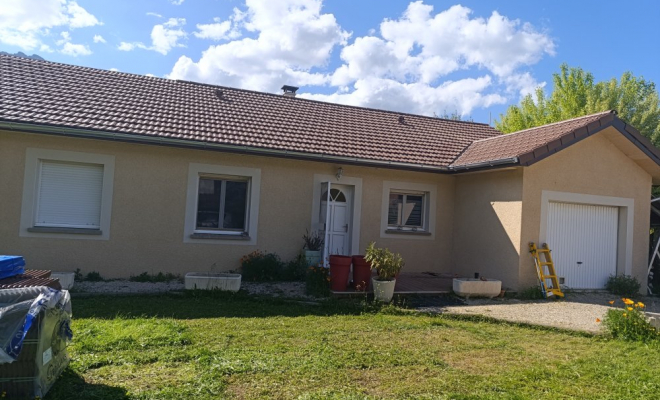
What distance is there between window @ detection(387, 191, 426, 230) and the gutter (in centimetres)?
95

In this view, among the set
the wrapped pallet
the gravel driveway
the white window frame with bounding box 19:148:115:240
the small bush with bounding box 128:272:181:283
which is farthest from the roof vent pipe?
the wrapped pallet

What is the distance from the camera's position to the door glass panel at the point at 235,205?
11789 millimetres

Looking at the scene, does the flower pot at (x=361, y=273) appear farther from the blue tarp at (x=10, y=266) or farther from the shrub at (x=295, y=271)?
the blue tarp at (x=10, y=266)

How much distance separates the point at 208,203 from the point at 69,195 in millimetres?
2965

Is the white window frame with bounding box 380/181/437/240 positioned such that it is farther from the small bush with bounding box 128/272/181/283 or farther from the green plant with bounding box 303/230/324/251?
the small bush with bounding box 128/272/181/283

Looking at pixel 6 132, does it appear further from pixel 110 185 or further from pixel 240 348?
pixel 240 348

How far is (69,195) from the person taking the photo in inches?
420

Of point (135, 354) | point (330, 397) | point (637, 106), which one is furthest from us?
point (637, 106)

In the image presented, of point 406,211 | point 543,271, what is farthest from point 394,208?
point 543,271

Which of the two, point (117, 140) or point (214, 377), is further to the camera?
point (117, 140)

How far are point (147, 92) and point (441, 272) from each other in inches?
367

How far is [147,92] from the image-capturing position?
13.2 meters

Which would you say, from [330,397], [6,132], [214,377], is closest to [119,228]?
[6,132]

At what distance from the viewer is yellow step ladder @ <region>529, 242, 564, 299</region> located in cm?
1065
